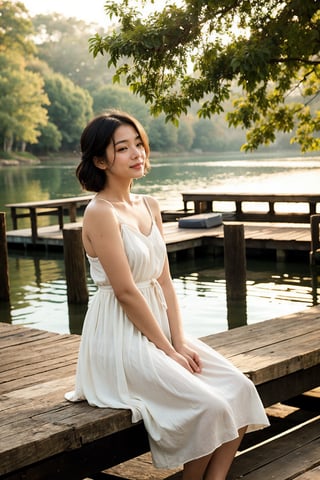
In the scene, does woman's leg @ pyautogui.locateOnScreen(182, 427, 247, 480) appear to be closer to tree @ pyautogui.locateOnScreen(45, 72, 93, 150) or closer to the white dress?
the white dress

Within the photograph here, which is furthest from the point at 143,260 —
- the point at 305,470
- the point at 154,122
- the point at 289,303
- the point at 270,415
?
the point at 154,122

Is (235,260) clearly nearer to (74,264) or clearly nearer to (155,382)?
(74,264)

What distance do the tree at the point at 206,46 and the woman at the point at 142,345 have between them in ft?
26.7

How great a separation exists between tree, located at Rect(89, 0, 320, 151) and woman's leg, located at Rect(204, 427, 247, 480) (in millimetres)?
8798

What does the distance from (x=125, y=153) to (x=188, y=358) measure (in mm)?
977

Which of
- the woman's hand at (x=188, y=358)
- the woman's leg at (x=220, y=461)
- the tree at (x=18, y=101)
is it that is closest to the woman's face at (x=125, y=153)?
the woman's hand at (x=188, y=358)

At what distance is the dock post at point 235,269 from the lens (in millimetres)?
10930

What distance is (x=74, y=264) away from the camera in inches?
436

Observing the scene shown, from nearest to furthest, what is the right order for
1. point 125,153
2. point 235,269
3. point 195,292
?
point 125,153
point 235,269
point 195,292

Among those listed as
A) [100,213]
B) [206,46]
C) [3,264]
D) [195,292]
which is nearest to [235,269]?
[195,292]

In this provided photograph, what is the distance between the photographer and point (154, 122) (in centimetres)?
10575

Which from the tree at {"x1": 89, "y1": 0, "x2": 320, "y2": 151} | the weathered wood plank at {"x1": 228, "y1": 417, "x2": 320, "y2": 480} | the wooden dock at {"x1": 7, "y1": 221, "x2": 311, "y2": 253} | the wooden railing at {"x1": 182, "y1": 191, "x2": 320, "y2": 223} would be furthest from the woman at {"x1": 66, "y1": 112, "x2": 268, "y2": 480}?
the wooden railing at {"x1": 182, "y1": 191, "x2": 320, "y2": 223}

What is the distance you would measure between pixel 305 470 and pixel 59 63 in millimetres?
138154

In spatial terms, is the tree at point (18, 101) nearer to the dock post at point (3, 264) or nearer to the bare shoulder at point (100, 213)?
the dock post at point (3, 264)
